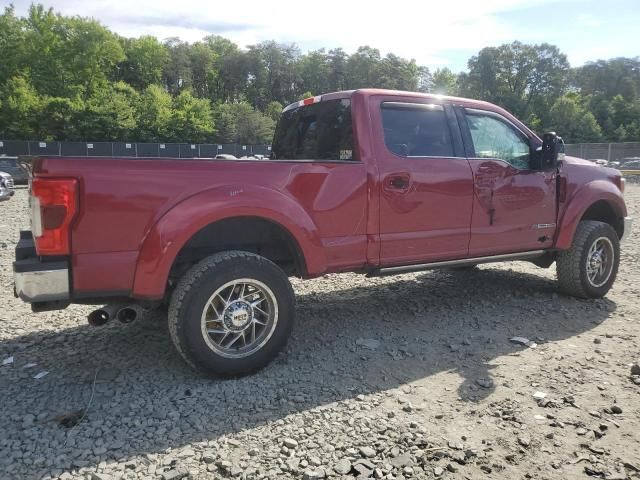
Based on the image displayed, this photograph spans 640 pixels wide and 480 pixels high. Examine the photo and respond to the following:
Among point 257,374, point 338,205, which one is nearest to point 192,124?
point 338,205

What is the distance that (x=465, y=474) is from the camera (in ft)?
8.24

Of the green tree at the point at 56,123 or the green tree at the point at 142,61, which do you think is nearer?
the green tree at the point at 56,123

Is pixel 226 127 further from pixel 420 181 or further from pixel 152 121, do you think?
pixel 420 181

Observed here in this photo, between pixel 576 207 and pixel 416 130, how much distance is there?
2.01 metres

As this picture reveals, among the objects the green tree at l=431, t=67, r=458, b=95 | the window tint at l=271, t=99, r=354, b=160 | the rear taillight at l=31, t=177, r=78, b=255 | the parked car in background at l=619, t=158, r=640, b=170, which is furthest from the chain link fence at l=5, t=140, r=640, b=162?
the green tree at l=431, t=67, r=458, b=95

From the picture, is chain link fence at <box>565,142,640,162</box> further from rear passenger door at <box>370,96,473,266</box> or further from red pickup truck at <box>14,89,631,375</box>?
rear passenger door at <box>370,96,473,266</box>

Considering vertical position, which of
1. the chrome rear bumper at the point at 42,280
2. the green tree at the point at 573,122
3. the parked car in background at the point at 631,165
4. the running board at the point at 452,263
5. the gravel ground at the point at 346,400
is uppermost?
the green tree at the point at 573,122

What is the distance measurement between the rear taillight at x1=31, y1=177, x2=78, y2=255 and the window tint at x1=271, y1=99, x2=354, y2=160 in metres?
2.10

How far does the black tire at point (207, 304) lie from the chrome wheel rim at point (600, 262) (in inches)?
140

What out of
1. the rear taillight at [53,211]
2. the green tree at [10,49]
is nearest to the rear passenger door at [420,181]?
the rear taillight at [53,211]

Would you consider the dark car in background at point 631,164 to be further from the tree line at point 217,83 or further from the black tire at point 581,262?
the tree line at point 217,83

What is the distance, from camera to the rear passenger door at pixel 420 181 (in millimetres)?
4094

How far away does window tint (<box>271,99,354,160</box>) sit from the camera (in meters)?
4.26

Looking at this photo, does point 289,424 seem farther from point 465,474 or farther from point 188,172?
point 188,172
